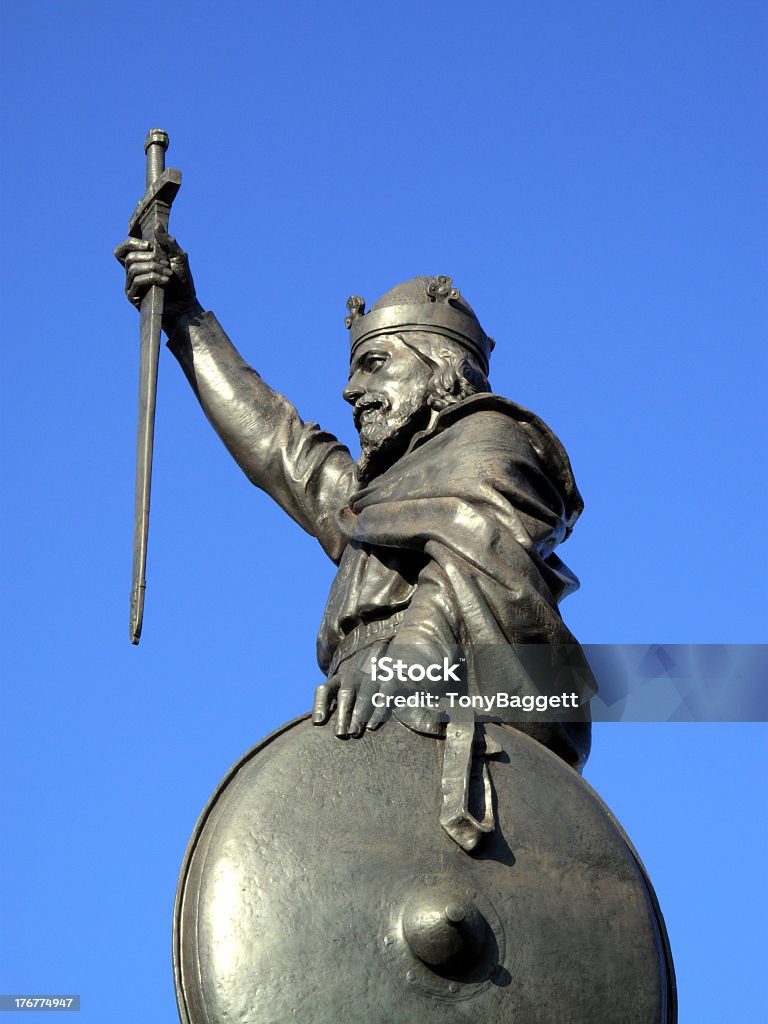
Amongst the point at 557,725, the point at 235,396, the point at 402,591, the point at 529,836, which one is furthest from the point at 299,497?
the point at 529,836

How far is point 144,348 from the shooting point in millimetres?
11828

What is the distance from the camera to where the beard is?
37.6 feet

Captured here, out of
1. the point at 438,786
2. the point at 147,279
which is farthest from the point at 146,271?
the point at 438,786

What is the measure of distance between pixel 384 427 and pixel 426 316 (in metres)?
0.72

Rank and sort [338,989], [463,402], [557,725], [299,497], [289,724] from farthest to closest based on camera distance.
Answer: [299,497] → [463,402] → [557,725] → [289,724] → [338,989]

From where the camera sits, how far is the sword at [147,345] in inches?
433

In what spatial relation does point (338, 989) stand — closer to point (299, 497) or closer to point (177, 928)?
point (177, 928)

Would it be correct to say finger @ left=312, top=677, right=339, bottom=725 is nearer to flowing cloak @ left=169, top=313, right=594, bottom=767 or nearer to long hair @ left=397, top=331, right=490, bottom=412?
flowing cloak @ left=169, top=313, right=594, bottom=767

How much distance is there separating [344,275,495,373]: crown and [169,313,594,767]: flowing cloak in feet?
2.13

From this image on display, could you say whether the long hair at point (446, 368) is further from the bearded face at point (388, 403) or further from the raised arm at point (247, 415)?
the raised arm at point (247, 415)

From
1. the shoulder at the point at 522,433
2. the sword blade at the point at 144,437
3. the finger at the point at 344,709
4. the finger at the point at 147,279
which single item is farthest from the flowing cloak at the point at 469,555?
the finger at the point at 147,279

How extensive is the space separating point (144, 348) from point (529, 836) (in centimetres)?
396

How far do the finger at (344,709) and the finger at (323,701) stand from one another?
1.5 inches

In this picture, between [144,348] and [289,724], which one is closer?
[289,724]
